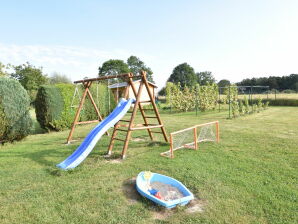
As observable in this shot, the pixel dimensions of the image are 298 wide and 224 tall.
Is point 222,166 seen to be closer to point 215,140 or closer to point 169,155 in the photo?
point 169,155

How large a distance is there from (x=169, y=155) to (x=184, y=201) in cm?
231

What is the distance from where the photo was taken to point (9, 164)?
502 centimetres

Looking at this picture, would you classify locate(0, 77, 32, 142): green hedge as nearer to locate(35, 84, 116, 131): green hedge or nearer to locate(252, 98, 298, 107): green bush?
locate(35, 84, 116, 131): green hedge

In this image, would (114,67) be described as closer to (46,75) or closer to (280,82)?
(46,75)

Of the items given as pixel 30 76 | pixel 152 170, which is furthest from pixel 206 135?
pixel 30 76

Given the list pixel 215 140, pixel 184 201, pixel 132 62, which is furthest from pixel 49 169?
pixel 132 62

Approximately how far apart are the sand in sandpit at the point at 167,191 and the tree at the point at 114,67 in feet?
182

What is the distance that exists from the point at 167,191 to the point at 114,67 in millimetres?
58349

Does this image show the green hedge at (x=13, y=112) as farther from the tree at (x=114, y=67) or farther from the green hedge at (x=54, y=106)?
the tree at (x=114, y=67)

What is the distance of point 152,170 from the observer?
437 centimetres

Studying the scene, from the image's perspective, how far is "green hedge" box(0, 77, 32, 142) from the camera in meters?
6.93

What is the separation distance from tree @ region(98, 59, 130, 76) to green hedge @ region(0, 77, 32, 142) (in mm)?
50984

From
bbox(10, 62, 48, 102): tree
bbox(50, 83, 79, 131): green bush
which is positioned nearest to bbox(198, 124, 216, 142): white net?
bbox(50, 83, 79, 131): green bush

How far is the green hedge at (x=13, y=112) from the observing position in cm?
693
